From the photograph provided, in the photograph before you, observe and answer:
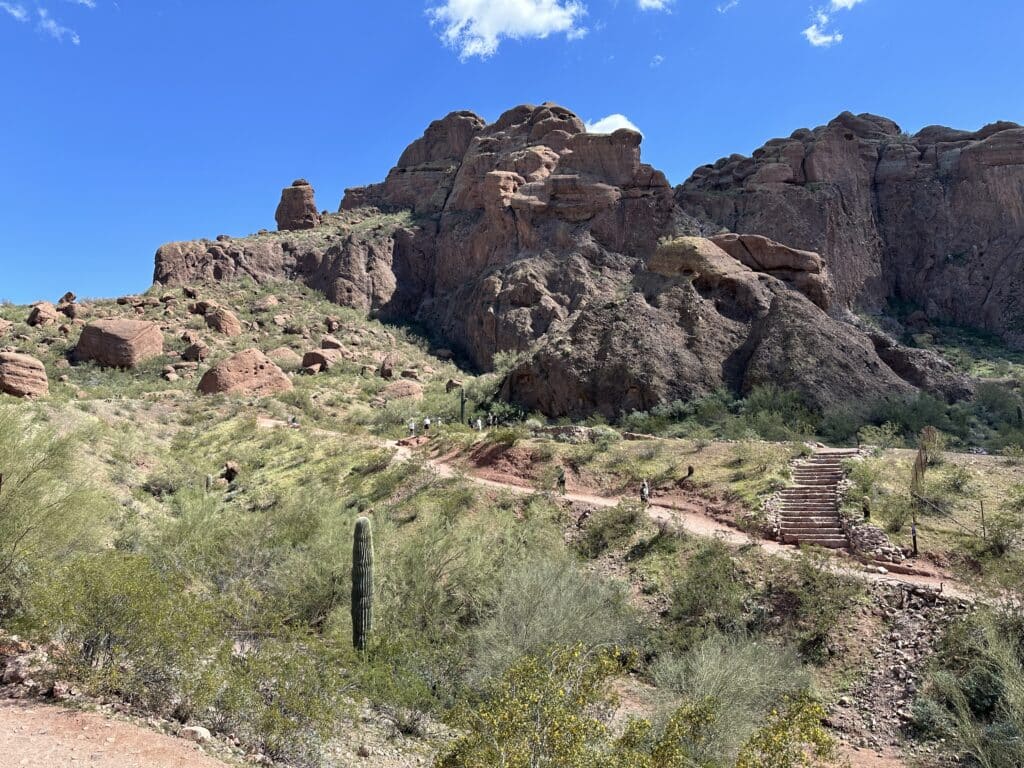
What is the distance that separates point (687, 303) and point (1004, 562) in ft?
65.2

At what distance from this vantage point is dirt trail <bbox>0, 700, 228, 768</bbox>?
575 cm

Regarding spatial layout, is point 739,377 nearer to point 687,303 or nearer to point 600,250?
point 687,303

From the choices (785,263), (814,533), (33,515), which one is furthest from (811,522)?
(785,263)

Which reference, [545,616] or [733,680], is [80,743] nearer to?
[545,616]

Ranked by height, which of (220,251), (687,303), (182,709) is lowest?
(182,709)

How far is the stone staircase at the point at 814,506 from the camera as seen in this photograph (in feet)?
47.3

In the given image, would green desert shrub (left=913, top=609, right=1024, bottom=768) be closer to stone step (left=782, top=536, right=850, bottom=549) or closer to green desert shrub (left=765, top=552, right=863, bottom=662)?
green desert shrub (left=765, top=552, right=863, bottom=662)

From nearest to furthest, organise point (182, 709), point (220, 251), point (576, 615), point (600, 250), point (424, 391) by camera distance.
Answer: point (182, 709), point (576, 615), point (424, 391), point (600, 250), point (220, 251)

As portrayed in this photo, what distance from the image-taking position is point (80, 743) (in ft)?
19.8

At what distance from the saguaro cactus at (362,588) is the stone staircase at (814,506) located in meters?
9.58

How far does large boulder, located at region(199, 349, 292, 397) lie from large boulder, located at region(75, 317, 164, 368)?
256 inches

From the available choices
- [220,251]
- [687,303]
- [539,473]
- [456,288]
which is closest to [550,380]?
[687,303]

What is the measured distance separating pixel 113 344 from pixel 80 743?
3842 centimetres

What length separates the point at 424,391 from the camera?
136 ft
